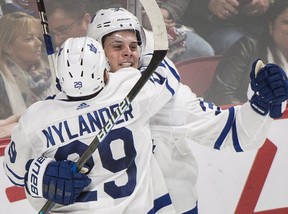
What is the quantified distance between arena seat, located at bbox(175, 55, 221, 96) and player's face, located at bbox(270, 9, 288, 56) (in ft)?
0.75

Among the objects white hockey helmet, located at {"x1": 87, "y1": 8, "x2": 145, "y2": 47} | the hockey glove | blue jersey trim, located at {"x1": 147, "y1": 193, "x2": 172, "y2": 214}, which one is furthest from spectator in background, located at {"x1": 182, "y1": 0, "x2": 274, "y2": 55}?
the hockey glove

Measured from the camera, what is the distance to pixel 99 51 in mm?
1801

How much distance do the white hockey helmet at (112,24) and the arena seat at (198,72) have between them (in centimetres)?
62

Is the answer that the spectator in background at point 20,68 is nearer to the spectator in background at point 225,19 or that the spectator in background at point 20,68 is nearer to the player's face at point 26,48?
the player's face at point 26,48

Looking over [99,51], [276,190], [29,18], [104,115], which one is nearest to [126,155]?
[104,115]

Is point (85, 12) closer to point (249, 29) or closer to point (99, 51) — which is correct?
point (249, 29)

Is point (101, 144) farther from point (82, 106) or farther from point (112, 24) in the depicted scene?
point (112, 24)

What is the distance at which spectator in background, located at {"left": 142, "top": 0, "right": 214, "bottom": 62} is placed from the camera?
262 cm

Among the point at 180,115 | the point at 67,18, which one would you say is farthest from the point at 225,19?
the point at 180,115

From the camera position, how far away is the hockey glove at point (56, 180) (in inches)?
68.3

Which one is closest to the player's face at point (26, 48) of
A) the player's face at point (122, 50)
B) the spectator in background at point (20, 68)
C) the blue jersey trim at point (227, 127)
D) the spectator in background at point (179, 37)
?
the spectator in background at point (20, 68)

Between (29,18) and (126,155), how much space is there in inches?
34.3

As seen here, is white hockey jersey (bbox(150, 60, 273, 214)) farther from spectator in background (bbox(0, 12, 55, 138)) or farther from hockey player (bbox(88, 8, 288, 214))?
spectator in background (bbox(0, 12, 55, 138))

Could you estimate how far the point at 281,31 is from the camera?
2770 millimetres
